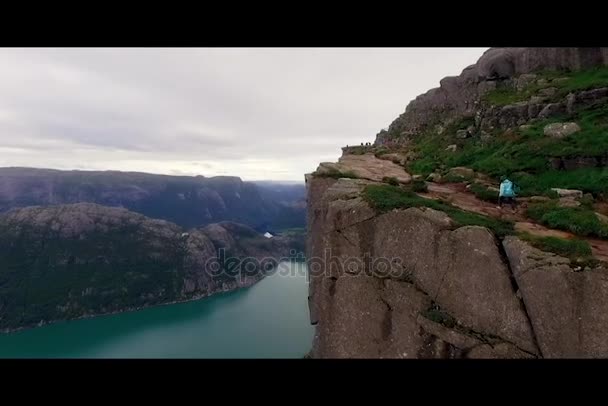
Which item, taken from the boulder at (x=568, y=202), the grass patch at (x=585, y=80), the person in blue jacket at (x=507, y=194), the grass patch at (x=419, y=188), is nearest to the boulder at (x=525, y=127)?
the grass patch at (x=585, y=80)

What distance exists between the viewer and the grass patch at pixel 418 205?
592 inches

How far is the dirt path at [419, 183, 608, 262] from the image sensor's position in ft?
45.8

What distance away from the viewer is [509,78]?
39875 millimetres

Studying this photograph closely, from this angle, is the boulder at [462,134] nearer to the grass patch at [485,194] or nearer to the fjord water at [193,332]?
the grass patch at [485,194]

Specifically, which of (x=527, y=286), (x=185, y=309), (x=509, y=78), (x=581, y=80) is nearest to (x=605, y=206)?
(x=527, y=286)

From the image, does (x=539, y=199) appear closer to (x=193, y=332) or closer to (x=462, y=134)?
(x=462, y=134)

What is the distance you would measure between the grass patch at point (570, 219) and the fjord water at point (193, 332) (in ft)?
284

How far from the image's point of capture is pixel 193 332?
454ft

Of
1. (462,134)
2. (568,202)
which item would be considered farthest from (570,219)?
(462,134)

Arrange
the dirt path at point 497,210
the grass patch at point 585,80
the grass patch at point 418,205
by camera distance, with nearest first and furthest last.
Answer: the dirt path at point 497,210 → the grass patch at point 418,205 → the grass patch at point 585,80

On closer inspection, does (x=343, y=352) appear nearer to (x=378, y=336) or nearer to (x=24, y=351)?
(x=378, y=336)

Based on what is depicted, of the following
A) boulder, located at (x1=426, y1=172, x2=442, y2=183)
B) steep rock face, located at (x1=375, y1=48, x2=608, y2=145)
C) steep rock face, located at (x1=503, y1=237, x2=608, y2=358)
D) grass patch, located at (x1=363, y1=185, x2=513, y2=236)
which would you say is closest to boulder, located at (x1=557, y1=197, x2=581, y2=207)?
grass patch, located at (x1=363, y1=185, x2=513, y2=236)

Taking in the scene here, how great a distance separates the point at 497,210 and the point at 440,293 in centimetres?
608

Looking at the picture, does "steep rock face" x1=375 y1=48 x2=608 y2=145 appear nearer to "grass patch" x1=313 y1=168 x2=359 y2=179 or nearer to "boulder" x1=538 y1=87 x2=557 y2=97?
"boulder" x1=538 y1=87 x2=557 y2=97
